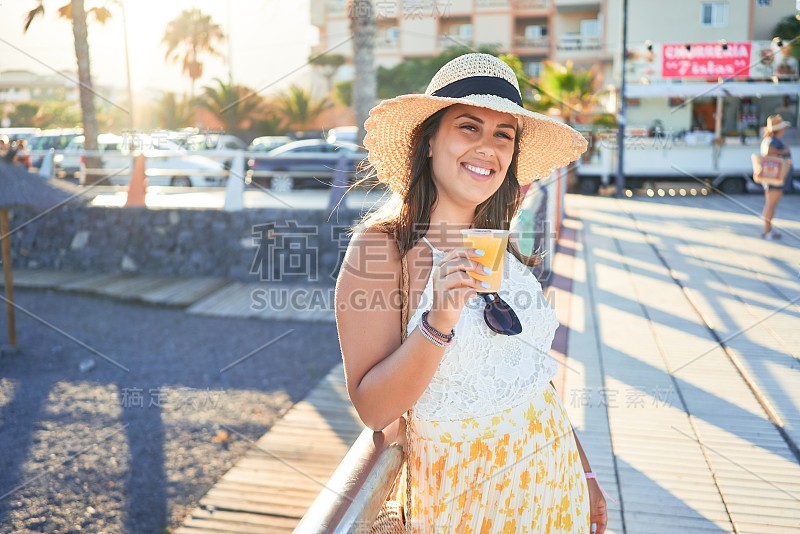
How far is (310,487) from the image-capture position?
329 centimetres

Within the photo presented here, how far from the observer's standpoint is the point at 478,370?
57.6 inches

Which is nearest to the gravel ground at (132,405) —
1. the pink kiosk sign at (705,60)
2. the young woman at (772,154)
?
the young woman at (772,154)

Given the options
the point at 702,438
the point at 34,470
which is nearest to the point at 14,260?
the point at 34,470

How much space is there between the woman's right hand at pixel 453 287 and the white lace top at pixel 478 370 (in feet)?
0.49

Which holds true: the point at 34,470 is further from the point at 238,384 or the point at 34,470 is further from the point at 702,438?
the point at 702,438

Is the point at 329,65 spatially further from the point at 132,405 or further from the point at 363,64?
the point at 132,405

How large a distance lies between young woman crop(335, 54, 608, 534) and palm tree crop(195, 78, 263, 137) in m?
28.8

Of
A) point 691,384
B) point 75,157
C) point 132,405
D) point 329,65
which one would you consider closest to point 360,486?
point 691,384

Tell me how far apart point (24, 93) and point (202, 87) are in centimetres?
731

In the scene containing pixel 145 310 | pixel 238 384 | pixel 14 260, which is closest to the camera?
pixel 238 384

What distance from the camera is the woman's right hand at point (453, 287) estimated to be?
1.25m

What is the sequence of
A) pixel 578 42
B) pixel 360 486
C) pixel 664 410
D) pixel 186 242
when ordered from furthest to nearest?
pixel 578 42 < pixel 186 242 < pixel 664 410 < pixel 360 486

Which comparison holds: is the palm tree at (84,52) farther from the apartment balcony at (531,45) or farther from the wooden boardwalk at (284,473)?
the apartment balcony at (531,45)

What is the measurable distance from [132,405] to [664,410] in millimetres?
3465
